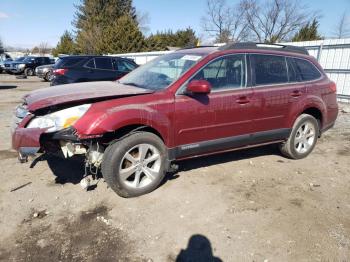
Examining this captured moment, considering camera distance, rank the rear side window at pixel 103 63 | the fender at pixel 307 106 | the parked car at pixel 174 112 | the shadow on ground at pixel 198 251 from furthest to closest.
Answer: the rear side window at pixel 103 63 < the fender at pixel 307 106 < the parked car at pixel 174 112 < the shadow on ground at pixel 198 251

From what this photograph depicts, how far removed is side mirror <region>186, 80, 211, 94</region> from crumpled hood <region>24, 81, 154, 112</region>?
19.9 inches

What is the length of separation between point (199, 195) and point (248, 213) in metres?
0.67

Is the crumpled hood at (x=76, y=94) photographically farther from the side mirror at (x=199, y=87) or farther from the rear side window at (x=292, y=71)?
the rear side window at (x=292, y=71)

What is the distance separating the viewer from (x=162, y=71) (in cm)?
450

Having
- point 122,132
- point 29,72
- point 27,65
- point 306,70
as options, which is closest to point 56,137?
point 122,132

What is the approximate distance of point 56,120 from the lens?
354 cm

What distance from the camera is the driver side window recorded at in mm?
4230

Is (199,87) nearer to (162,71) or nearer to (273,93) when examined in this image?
(162,71)

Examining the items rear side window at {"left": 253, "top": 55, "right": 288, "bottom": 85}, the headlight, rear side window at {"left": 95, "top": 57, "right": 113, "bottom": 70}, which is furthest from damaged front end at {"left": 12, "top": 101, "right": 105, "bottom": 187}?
rear side window at {"left": 95, "top": 57, "right": 113, "bottom": 70}

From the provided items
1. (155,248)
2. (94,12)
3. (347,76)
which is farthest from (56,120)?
Answer: (94,12)

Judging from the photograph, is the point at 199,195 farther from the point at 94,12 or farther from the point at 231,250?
the point at 94,12

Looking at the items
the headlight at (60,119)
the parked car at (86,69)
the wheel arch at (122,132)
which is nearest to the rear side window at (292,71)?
the wheel arch at (122,132)

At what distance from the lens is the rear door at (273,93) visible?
183 inches

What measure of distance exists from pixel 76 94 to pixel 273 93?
283cm
